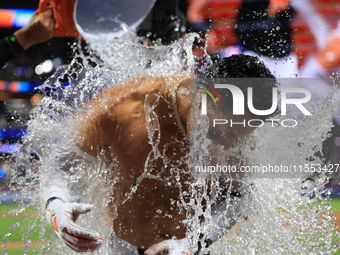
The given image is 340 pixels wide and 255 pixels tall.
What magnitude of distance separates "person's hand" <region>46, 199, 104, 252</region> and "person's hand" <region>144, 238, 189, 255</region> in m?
0.16

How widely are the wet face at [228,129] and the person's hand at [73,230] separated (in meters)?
0.40

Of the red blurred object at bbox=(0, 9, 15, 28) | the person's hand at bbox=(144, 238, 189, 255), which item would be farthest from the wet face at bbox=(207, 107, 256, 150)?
the red blurred object at bbox=(0, 9, 15, 28)

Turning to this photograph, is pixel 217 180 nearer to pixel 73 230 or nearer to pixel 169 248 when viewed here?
pixel 169 248

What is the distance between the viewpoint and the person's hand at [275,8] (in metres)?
2.63

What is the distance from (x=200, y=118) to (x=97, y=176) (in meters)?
0.42

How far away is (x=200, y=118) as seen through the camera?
1113 mm

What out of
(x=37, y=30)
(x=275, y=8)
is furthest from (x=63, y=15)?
(x=275, y=8)

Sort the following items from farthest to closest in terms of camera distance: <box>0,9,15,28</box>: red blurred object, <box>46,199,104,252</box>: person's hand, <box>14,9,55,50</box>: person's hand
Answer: <box>0,9,15,28</box>: red blurred object < <box>14,9,55,50</box>: person's hand < <box>46,199,104,252</box>: person's hand

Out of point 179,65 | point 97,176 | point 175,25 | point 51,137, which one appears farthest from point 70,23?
point 97,176

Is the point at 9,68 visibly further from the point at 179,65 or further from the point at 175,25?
the point at 179,65

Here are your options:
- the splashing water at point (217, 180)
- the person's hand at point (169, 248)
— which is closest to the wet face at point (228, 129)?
the splashing water at point (217, 180)

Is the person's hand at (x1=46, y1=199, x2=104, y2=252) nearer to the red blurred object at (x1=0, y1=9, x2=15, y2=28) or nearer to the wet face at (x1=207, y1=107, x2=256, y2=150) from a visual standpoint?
the wet face at (x1=207, y1=107, x2=256, y2=150)

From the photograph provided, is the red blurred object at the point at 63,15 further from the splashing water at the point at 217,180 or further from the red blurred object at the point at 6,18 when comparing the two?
the splashing water at the point at 217,180

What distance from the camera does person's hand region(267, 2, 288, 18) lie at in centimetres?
263
